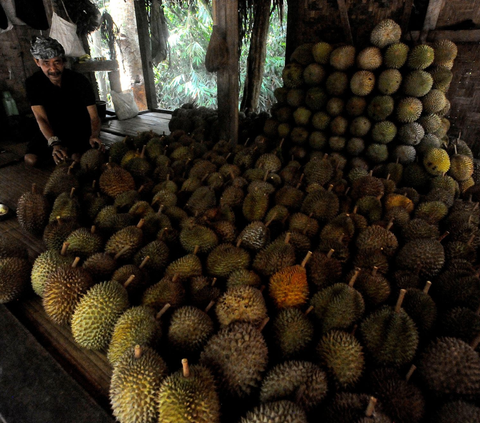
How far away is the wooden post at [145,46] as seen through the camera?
19.8ft

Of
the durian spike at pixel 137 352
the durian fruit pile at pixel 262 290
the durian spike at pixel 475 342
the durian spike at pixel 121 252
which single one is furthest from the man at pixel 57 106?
the durian spike at pixel 475 342

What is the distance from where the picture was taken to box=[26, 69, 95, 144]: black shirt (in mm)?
3754

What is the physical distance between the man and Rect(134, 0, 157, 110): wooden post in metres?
2.83

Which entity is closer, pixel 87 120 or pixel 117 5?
pixel 87 120

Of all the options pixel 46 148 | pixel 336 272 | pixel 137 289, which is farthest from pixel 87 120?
pixel 336 272

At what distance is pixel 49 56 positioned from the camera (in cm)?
339

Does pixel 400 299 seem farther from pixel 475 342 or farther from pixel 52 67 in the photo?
pixel 52 67

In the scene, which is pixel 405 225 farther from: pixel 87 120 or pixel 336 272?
pixel 87 120

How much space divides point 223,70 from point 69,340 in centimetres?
298

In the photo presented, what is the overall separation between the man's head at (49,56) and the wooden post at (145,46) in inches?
120

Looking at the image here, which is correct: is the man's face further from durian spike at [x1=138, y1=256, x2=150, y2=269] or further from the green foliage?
the green foliage

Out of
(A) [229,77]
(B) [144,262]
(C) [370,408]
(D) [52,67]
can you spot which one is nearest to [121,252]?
(B) [144,262]

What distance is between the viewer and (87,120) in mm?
4316

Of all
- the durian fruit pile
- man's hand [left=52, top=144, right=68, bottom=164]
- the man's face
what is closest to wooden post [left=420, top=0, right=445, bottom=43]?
the durian fruit pile
